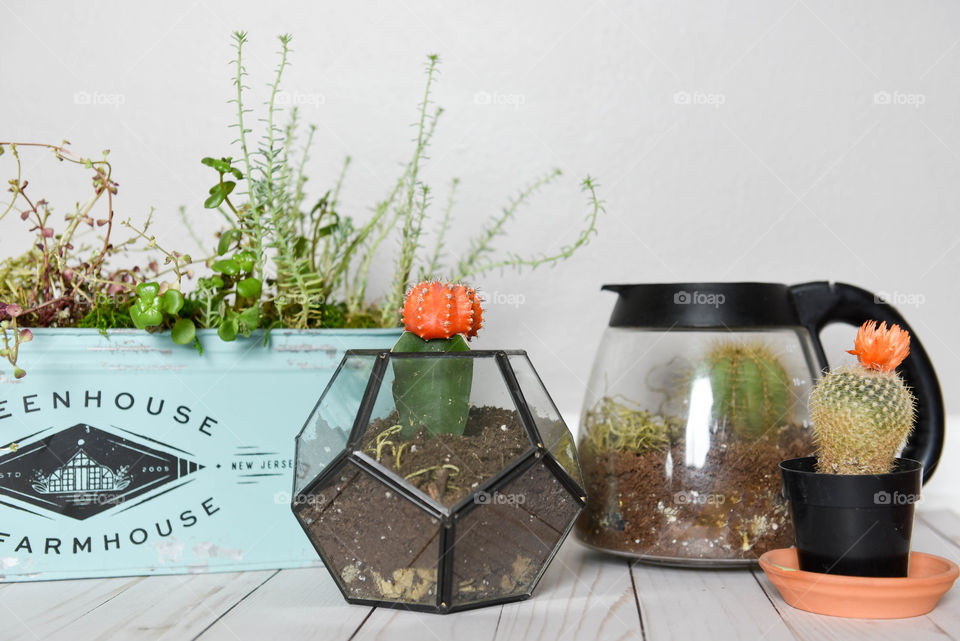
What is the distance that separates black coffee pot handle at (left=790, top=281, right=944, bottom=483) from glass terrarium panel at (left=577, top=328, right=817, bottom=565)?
0.03 metres

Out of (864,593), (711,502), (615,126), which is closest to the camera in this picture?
(864,593)

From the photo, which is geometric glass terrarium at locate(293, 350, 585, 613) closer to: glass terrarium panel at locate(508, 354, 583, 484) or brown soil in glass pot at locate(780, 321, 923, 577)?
glass terrarium panel at locate(508, 354, 583, 484)

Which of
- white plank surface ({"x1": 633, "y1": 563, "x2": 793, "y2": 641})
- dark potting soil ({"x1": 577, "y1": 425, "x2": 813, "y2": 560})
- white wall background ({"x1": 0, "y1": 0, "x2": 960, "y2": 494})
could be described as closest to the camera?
white plank surface ({"x1": 633, "y1": 563, "x2": 793, "y2": 641})

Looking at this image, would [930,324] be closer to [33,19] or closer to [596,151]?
[596,151]

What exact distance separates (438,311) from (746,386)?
320 mm

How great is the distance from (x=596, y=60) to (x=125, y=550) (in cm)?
87

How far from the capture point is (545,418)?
2.31 feet

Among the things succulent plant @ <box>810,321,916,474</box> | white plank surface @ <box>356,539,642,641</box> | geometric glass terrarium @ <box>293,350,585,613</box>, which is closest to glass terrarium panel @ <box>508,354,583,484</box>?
geometric glass terrarium @ <box>293,350,585,613</box>

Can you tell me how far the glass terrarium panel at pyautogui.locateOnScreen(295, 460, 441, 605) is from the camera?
0.64 metres

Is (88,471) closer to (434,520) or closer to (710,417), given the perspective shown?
(434,520)

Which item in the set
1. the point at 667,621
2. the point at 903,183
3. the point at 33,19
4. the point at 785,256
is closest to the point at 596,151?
the point at 785,256

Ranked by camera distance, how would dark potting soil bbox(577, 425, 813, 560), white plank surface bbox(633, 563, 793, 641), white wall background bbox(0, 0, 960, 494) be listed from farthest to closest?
white wall background bbox(0, 0, 960, 494)
dark potting soil bbox(577, 425, 813, 560)
white plank surface bbox(633, 563, 793, 641)

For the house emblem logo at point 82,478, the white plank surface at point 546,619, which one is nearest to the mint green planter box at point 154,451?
the house emblem logo at point 82,478

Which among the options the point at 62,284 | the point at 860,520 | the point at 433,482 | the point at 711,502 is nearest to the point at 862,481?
the point at 860,520
